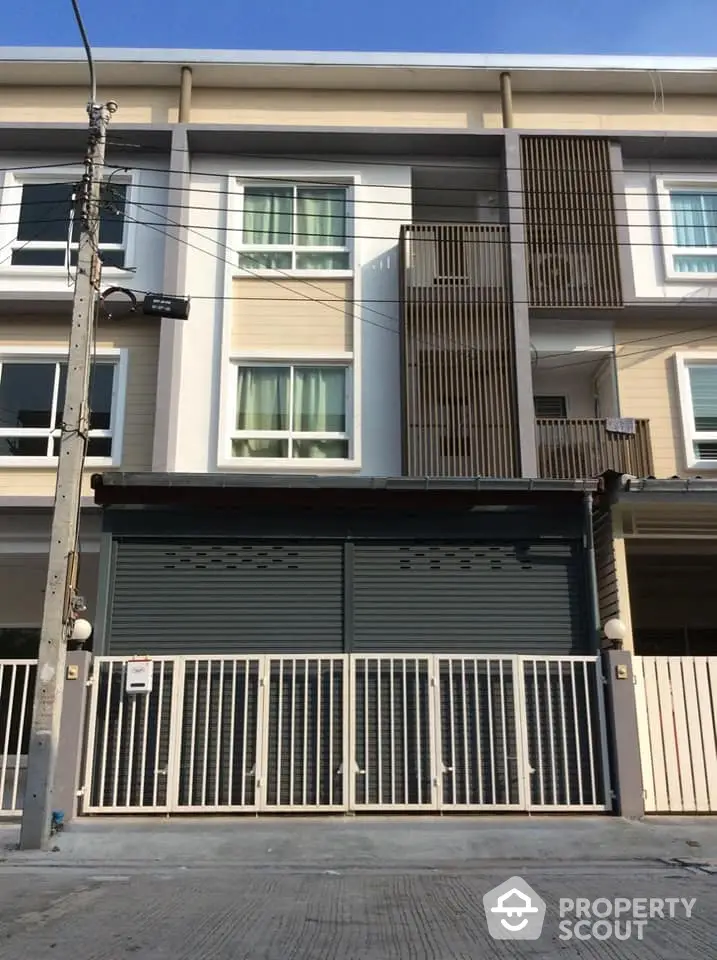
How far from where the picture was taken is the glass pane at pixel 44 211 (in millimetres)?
13617

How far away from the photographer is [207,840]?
7.89m

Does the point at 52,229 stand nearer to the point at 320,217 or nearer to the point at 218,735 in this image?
the point at 320,217

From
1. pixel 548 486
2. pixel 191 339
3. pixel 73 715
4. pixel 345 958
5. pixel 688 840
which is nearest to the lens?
pixel 345 958

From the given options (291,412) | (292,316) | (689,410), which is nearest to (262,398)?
(291,412)

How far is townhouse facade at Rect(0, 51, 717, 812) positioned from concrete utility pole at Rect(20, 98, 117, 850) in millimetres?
647

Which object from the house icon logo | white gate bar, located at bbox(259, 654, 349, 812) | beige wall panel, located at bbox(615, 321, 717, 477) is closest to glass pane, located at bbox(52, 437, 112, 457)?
white gate bar, located at bbox(259, 654, 349, 812)

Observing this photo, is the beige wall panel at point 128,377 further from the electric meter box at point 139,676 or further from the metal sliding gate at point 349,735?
the metal sliding gate at point 349,735

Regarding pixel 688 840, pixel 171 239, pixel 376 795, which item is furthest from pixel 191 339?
pixel 688 840

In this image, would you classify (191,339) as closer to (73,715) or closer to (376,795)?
(73,715)

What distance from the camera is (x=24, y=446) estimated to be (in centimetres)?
1266

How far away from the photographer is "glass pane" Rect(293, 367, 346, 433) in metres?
12.8

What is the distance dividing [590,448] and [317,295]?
4.93 metres

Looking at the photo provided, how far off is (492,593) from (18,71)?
38.2 feet

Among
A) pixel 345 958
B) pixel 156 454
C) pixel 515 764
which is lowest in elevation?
pixel 345 958
